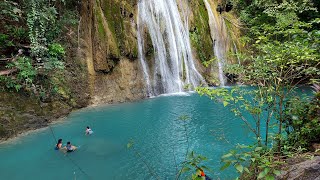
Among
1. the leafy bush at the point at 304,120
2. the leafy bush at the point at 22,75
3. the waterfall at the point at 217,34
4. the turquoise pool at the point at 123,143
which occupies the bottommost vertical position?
the turquoise pool at the point at 123,143

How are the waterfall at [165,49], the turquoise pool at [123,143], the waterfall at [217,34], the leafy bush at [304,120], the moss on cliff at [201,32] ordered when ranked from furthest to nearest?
the waterfall at [217,34], the moss on cliff at [201,32], the waterfall at [165,49], the turquoise pool at [123,143], the leafy bush at [304,120]

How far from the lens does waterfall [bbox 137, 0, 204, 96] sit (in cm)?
1738

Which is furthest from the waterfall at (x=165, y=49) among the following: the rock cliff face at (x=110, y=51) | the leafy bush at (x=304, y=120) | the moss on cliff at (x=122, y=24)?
the leafy bush at (x=304, y=120)

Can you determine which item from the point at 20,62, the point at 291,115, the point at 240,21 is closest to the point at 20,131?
the point at 20,62

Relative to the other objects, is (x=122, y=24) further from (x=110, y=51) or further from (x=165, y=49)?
(x=165, y=49)

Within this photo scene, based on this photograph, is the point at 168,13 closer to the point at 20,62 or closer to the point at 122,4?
the point at 122,4

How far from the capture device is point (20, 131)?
9906 mm

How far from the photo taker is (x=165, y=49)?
18391 millimetres

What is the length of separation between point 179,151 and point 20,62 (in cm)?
752

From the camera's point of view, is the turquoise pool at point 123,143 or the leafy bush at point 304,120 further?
the turquoise pool at point 123,143

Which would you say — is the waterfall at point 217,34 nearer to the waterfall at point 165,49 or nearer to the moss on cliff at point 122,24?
the waterfall at point 165,49

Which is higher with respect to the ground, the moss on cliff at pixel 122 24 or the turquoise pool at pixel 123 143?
the moss on cliff at pixel 122 24

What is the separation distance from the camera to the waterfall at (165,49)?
684 inches

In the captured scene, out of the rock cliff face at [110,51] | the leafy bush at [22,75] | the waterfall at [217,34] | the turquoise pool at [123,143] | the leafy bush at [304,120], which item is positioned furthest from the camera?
the waterfall at [217,34]
